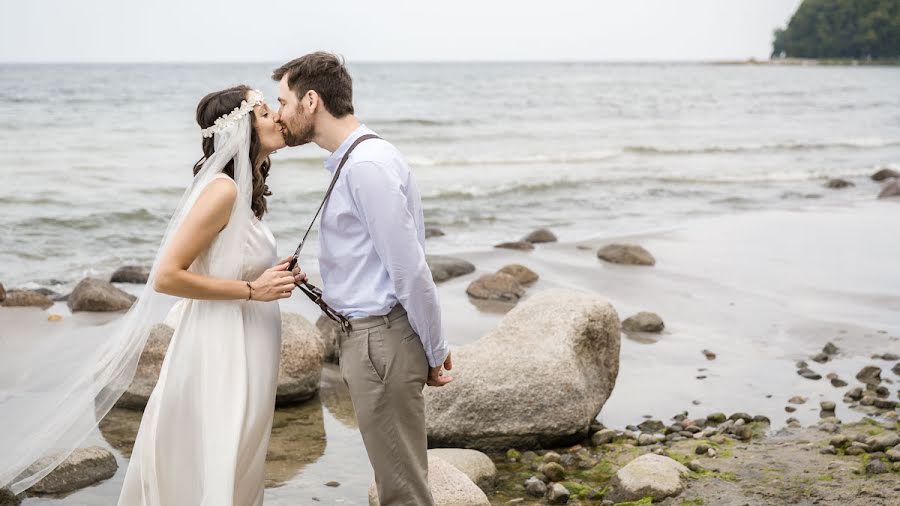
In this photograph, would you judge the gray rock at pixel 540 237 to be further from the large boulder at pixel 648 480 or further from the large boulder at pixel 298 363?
the large boulder at pixel 648 480

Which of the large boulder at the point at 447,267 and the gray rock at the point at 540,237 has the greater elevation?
the large boulder at the point at 447,267

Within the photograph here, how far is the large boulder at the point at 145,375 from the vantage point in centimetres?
787

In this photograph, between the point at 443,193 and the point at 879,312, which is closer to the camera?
the point at 879,312

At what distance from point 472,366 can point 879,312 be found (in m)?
Answer: 6.09

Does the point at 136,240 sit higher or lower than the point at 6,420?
Result: lower

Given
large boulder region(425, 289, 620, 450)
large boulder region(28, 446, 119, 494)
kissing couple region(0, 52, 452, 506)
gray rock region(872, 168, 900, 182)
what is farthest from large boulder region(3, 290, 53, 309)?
gray rock region(872, 168, 900, 182)

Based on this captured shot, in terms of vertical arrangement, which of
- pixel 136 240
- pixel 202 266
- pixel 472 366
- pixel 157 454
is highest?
pixel 202 266

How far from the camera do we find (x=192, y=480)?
4.34 metres

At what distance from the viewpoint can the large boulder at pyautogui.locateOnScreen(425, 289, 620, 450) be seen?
22.7 feet

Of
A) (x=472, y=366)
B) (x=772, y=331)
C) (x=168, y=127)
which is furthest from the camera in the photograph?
(x=168, y=127)

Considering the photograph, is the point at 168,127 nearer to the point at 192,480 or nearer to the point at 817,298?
the point at 817,298

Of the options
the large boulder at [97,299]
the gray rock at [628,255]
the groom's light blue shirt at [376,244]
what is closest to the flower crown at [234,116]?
the groom's light blue shirt at [376,244]

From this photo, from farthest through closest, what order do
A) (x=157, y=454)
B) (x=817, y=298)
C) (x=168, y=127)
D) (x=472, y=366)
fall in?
(x=168, y=127), (x=817, y=298), (x=472, y=366), (x=157, y=454)

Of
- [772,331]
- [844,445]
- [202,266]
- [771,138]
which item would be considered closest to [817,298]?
[772,331]
